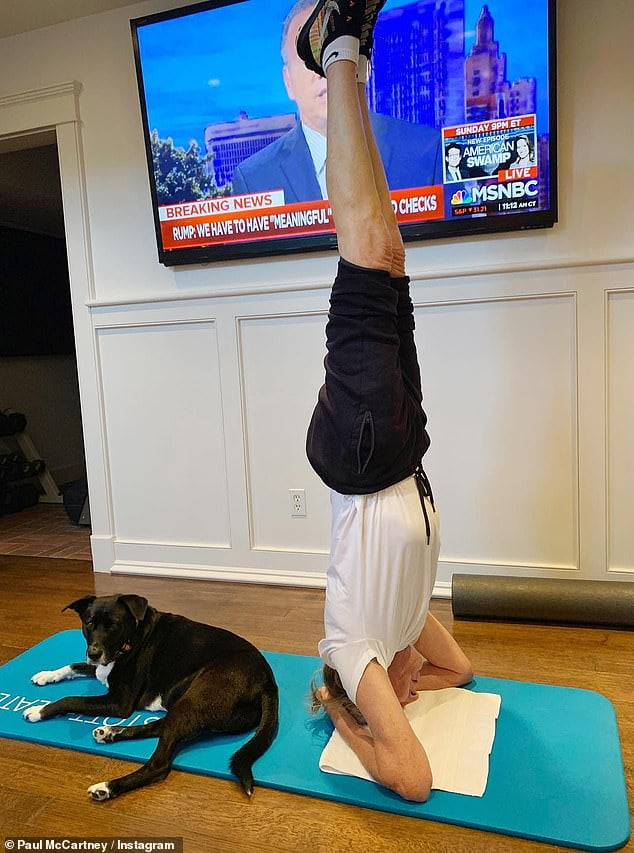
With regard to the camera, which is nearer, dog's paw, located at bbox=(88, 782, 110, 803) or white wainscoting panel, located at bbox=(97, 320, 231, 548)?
dog's paw, located at bbox=(88, 782, 110, 803)

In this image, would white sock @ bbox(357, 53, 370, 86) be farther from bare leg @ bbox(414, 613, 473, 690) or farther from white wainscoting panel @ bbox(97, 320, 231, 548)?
white wainscoting panel @ bbox(97, 320, 231, 548)

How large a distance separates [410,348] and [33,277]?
444cm

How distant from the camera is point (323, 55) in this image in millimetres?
1529

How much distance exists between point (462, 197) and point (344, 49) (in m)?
1.14

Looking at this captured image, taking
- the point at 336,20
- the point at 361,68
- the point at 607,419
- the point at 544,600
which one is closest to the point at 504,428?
the point at 607,419

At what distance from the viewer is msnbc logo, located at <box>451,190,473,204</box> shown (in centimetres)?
251

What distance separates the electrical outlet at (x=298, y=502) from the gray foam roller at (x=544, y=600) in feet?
2.44

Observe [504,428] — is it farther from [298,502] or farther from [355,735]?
[355,735]

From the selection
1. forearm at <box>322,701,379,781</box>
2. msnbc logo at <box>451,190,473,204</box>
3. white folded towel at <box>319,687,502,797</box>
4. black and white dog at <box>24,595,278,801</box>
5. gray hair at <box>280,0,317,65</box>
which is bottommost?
white folded towel at <box>319,687,502,797</box>

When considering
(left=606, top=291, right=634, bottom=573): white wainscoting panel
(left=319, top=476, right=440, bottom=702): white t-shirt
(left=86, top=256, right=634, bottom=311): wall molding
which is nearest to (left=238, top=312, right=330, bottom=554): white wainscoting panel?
(left=86, top=256, right=634, bottom=311): wall molding

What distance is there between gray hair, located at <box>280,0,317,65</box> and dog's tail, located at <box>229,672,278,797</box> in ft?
Answer: 7.52

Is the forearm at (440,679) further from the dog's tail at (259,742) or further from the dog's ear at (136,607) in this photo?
the dog's ear at (136,607)

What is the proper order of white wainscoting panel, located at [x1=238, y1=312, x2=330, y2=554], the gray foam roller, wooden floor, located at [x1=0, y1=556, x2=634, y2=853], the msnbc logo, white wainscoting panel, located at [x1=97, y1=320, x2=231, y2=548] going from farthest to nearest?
white wainscoting panel, located at [x1=97, y1=320, x2=231, y2=548] < white wainscoting panel, located at [x1=238, y1=312, x2=330, y2=554] < the msnbc logo < the gray foam roller < wooden floor, located at [x1=0, y1=556, x2=634, y2=853]

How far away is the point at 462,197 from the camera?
8.25ft
